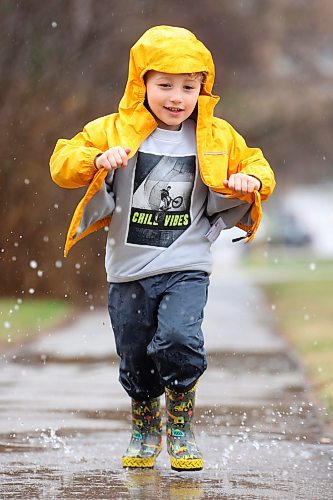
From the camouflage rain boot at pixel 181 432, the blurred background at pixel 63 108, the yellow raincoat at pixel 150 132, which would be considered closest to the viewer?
the yellow raincoat at pixel 150 132

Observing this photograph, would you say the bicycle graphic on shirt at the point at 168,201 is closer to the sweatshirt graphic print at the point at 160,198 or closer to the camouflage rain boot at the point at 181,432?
the sweatshirt graphic print at the point at 160,198

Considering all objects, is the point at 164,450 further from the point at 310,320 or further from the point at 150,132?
the point at 310,320

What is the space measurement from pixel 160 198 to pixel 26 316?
10207mm

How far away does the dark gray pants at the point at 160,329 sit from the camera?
559 centimetres

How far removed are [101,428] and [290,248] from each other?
59.0m

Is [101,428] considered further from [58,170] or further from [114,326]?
[58,170]

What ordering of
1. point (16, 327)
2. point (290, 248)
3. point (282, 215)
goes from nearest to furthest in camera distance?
1. point (16, 327)
2. point (290, 248)
3. point (282, 215)

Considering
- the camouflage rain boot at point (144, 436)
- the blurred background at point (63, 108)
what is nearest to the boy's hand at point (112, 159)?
the camouflage rain boot at point (144, 436)

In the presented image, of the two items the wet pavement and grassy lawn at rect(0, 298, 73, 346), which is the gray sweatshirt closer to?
the wet pavement

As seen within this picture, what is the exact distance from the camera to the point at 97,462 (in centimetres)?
609

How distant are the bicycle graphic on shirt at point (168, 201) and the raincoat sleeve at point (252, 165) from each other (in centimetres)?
27

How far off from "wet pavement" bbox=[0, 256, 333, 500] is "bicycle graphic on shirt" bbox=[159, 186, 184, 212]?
3.85 ft

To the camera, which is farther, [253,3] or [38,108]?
[253,3]

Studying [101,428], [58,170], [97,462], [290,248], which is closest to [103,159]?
[58,170]
